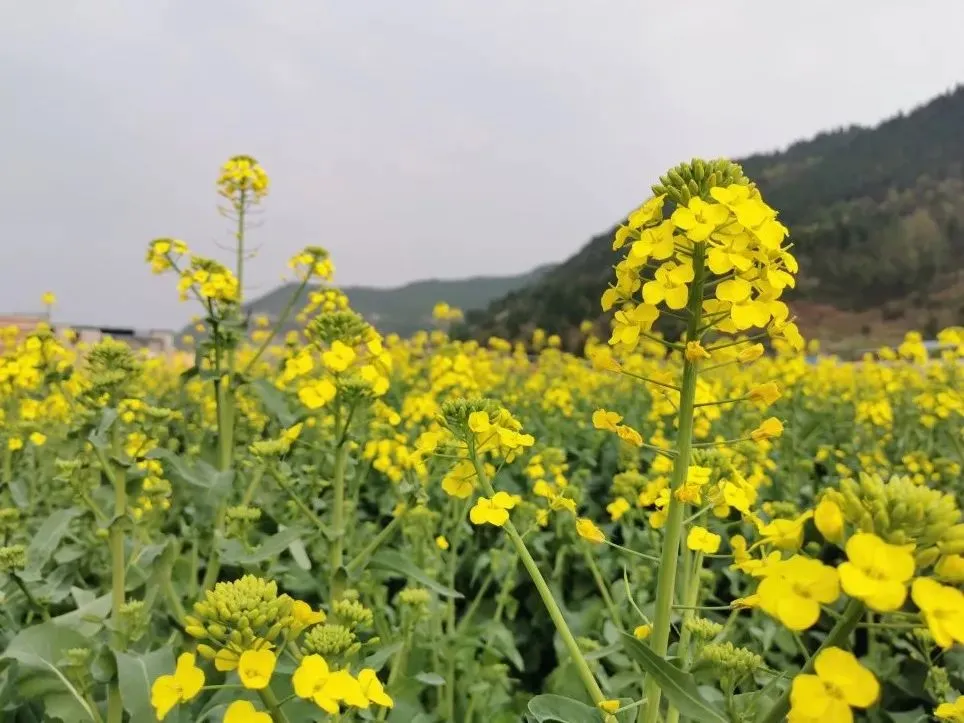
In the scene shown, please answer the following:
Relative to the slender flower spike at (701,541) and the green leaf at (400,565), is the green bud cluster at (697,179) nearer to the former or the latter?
the slender flower spike at (701,541)

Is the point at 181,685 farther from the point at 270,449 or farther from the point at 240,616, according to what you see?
the point at 270,449

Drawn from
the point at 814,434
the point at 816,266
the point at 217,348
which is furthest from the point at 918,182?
the point at 217,348

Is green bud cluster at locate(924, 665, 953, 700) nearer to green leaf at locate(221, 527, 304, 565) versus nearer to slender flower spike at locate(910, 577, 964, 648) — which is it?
slender flower spike at locate(910, 577, 964, 648)

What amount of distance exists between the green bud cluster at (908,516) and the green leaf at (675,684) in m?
0.29

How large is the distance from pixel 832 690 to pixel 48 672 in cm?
206

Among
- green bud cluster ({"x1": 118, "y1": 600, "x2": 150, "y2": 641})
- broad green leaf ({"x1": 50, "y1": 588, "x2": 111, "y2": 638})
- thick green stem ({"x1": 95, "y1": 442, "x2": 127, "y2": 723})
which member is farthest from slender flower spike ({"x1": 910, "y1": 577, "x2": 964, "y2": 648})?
broad green leaf ({"x1": 50, "y1": 588, "x2": 111, "y2": 638})

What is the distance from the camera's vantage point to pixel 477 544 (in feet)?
12.5

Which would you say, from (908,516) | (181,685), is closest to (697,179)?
(908,516)

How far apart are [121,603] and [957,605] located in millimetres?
2275

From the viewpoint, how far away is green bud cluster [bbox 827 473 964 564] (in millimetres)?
797

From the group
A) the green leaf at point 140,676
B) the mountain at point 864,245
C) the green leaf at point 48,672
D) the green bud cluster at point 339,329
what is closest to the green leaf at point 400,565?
the green leaf at point 140,676

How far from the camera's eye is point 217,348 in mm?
3221

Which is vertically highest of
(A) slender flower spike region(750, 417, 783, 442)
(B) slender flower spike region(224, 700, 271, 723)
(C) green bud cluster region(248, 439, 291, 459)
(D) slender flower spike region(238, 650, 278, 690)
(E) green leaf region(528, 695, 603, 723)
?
(A) slender flower spike region(750, 417, 783, 442)

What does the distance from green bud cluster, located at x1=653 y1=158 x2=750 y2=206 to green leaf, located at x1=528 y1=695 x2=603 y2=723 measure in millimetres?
869
